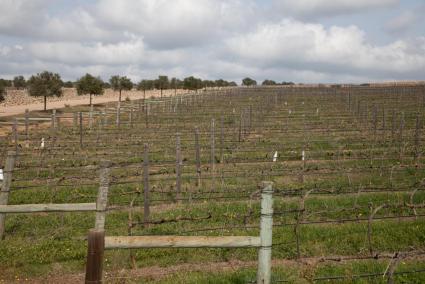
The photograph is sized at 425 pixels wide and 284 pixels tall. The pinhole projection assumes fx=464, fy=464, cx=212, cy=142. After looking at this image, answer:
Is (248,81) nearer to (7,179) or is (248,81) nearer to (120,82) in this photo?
(120,82)

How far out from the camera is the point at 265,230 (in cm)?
468

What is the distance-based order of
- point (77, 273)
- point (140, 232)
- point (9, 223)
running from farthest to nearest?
point (9, 223), point (140, 232), point (77, 273)

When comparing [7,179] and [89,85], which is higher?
[89,85]

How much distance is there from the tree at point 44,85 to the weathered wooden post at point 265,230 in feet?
157

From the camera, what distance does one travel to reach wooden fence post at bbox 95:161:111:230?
15.3ft

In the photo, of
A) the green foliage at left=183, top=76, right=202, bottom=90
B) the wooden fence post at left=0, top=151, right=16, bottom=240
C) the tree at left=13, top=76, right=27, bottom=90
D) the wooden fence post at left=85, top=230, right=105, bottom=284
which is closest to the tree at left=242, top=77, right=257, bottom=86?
the green foliage at left=183, top=76, right=202, bottom=90

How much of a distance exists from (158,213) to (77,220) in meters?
1.71

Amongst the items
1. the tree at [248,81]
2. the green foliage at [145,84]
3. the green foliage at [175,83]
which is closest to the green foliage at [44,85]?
the green foliage at [145,84]

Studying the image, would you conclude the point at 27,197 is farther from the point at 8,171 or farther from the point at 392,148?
the point at 392,148

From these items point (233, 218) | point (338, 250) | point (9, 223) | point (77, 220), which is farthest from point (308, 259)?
point (9, 223)

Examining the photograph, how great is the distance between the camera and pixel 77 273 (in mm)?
6887

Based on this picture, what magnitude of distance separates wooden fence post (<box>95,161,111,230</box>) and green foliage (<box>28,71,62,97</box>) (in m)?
47.0

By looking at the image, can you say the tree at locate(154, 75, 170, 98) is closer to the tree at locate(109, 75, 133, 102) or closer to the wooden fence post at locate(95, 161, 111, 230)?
the tree at locate(109, 75, 133, 102)

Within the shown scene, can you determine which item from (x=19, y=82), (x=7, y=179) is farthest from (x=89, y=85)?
(x=19, y=82)
